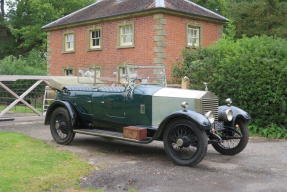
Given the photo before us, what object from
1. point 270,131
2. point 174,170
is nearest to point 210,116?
point 174,170

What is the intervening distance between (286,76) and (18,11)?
32.6 m

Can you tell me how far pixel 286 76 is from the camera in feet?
37.1

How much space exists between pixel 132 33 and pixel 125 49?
3.08 ft

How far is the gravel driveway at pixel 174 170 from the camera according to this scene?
595 cm

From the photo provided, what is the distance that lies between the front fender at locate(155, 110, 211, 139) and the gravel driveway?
66cm

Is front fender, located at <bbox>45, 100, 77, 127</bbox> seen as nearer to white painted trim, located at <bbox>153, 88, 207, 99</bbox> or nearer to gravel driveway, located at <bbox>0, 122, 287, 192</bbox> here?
gravel driveway, located at <bbox>0, 122, 287, 192</bbox>

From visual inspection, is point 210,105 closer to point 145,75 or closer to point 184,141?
point 184,141

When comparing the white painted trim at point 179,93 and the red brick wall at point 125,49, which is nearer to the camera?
the white painted trim at point 179,93

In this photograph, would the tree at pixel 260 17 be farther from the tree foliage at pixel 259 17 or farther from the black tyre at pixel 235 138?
the black tyre at pixel 235 138

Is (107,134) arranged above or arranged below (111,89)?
below

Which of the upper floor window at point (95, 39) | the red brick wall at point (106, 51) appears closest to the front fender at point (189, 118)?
the red brick wall at point (106, 51)

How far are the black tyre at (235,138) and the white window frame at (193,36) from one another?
12.4 meters

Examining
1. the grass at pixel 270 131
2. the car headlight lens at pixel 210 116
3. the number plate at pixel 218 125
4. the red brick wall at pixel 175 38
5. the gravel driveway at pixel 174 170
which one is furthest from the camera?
the red brick wall at pixel 175 38

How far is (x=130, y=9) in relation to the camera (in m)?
20.6
